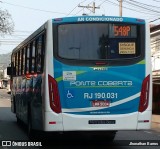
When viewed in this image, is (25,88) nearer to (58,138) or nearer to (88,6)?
(58,138)

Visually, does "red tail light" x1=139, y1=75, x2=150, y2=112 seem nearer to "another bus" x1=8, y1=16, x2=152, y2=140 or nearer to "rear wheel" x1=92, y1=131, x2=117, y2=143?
"another bus" x1=8, y1=16, x2=152, y2=140

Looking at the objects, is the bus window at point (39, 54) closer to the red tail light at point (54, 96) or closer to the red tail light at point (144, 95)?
the red tail light at point (54, 96)

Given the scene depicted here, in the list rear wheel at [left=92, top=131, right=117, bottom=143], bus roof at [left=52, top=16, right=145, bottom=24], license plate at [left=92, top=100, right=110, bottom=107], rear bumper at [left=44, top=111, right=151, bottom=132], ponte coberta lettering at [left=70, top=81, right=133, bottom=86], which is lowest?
rear wheel at [left=92, top=131, right=117, bottom=143]

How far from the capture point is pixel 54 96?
35.6 ft

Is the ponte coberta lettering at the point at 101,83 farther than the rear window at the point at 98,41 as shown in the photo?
No

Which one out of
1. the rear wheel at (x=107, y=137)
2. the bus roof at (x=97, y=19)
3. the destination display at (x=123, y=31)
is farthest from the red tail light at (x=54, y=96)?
the rear wheel at (x=107, y=137)

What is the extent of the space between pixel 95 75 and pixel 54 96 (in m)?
1.05

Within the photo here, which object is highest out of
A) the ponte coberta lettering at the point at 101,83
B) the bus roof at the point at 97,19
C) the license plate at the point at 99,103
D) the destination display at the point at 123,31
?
the bus roof at the point at 97,19

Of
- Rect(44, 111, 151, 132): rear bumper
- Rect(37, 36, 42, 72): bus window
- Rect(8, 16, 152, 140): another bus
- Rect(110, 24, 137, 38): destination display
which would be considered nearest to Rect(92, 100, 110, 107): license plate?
Rect(8, 16, 152, 140): another bus

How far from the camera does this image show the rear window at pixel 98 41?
1105cm

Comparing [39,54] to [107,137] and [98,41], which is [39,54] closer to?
[98,41]

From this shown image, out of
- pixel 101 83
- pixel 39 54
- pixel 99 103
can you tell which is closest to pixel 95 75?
pixel 101 83

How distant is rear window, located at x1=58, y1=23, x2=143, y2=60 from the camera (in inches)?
Answer: 435

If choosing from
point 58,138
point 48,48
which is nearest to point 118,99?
point 48,48
